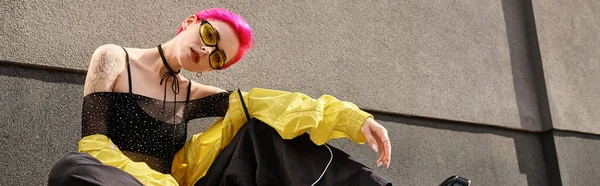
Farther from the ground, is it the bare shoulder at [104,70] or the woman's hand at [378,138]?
the bare shoulder at [104,70]

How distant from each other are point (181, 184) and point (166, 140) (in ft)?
0.38

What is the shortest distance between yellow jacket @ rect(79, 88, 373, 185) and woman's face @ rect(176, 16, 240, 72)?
13 centimetres

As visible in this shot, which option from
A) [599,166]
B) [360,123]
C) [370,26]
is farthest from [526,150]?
[360,123]

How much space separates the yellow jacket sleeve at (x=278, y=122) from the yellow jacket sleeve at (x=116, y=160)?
0.22 meters

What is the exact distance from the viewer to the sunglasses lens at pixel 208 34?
1.37m

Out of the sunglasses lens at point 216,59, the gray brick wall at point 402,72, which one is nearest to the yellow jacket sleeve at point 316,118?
the sunglasses lens at point 216,59

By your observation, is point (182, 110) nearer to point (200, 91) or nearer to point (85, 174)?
point (200, 91)

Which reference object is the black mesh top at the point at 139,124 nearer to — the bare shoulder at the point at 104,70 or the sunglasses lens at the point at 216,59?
the bare shoulder at the point at 104,70

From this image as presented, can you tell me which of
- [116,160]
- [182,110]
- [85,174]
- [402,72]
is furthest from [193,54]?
[402,72]

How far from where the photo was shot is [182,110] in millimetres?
1485

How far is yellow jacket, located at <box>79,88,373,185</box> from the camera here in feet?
3.97

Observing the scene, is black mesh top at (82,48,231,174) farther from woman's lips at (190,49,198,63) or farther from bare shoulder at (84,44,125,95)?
woman's lips at (190,49,198,63)

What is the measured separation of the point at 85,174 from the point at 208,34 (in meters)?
0.44

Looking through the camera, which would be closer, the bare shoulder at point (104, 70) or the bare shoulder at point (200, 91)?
the bare shoulder at point (104, 70)
